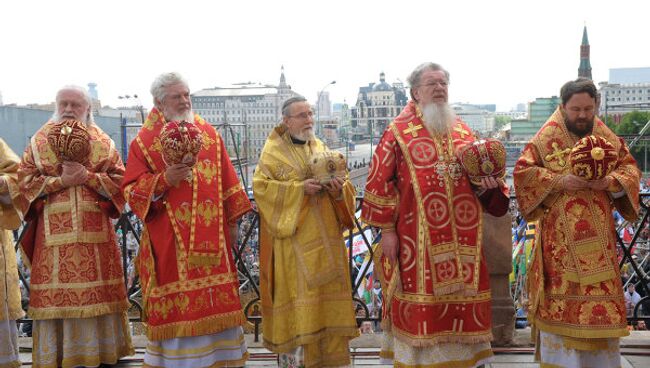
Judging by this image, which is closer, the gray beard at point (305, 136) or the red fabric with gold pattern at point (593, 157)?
the red fabric with gold pattern at point (593, 157)

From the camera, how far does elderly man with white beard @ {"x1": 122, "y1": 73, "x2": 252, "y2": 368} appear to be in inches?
166

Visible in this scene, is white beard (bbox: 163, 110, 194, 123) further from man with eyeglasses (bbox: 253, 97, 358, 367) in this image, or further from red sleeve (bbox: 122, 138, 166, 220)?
man with eyeglasses (bbox: 253, 97, 358, 367)

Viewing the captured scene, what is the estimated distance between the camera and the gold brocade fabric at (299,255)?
427cm

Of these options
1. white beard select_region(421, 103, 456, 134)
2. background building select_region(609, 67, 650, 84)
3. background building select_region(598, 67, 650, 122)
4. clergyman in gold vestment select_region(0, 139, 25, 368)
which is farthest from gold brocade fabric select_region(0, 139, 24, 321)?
background building select_region(609, 67, 650, 84)

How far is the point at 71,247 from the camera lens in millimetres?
4504

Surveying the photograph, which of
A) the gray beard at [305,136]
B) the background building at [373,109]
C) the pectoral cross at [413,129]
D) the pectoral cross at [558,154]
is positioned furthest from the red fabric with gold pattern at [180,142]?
the background building at [373,109]

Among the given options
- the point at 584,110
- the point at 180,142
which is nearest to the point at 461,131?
the point at 584,110

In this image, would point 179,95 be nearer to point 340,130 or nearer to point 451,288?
point 451,288

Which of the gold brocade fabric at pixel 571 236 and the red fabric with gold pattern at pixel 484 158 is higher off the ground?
the red fabric with gold pattern at pixel 484 158

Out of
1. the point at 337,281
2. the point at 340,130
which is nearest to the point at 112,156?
the point at 337,281

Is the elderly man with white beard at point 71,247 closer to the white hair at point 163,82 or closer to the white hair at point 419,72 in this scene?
the white hair at point 163,82

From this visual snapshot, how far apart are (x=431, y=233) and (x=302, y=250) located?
0.81 m

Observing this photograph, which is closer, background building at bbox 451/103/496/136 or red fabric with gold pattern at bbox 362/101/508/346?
red fabric with gold pattern at bbox 362/101/508/346

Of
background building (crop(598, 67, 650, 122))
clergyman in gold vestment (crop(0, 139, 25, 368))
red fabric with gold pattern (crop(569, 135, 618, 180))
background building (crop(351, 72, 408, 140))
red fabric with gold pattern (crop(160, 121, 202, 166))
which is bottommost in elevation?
clergyman in gold vestment (crop(0, 139, 25, 368))
